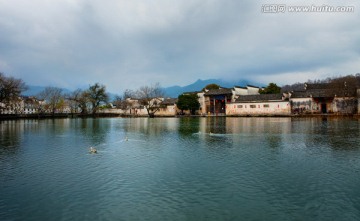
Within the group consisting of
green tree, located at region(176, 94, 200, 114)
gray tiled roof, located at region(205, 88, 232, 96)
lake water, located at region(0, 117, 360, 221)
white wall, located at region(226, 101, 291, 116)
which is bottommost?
lake water, located at region(0, 117, 360, 221)

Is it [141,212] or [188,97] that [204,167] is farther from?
[188,97]

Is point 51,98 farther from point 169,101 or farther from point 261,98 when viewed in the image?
point 261,98

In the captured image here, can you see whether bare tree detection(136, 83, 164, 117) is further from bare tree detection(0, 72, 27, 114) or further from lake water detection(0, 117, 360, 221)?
lake water detection(0, 117, 360, 221)

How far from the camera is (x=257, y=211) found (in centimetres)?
760

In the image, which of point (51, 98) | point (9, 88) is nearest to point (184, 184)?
point (9, 88)

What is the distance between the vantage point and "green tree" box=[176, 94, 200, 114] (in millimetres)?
77312

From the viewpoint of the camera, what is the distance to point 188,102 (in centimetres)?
7712

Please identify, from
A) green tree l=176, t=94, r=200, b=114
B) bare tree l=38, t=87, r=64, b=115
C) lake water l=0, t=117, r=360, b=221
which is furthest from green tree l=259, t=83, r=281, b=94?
lake water l=0, t=117, r=360, b=221

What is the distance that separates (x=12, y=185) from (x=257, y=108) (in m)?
62.1

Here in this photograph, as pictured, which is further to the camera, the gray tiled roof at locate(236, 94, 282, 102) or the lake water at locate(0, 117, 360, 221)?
the gray tiled roof at locate(236, 94, 282, 102)

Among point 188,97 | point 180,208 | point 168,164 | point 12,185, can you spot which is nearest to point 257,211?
point 180,208

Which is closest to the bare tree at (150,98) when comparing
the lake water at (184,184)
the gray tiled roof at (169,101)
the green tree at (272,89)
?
the gray tiled roof at (169,101)

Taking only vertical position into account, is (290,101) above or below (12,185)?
above

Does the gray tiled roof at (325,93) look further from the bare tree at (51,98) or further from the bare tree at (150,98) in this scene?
the bare tree at (51,98)
